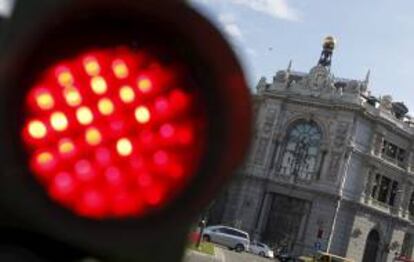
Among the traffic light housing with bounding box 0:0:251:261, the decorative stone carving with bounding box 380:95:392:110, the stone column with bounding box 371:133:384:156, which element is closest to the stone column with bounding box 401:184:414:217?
the stone column with bounding box 371:133:384:156

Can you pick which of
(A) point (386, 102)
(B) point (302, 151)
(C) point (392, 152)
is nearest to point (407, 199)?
(C) point (392, 152)

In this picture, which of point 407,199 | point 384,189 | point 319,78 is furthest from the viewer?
point 407,199

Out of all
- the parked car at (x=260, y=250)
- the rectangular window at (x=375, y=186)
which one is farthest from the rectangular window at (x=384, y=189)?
the parked car at (x=260, y=250)

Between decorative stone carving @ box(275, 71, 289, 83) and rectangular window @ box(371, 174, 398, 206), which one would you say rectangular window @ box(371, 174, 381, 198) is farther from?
decorative stone carving @ box(275, 71, 289, 83)

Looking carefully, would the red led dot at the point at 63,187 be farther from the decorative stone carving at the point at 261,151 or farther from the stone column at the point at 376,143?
the stone column at the point at 376,143

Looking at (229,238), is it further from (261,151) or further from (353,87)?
(353,87)

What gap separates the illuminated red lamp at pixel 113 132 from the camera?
3.30 feet

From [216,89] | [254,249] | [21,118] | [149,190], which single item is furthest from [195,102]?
[254,249]

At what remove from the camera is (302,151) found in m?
56.0

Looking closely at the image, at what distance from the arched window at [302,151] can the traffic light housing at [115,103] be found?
55022 mm

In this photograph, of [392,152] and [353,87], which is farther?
[392,152]

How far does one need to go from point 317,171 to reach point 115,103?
181ft

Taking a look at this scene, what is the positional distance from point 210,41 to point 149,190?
22 centimetres

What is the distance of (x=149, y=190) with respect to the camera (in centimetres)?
104
